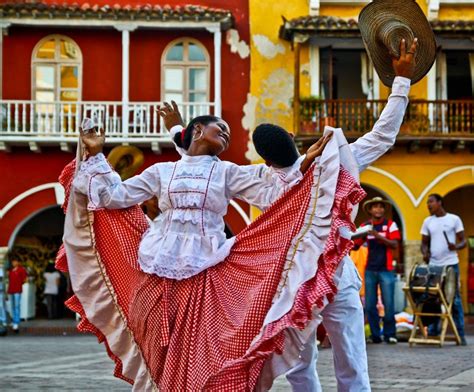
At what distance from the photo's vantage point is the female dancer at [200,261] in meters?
5.77

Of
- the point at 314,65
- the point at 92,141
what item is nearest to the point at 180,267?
the point at 92,141

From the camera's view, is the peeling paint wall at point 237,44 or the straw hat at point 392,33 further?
the peeling paint wall at point 237,44

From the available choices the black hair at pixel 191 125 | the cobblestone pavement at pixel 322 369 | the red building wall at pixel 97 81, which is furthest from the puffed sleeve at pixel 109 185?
the red building wall at pixel 97 81

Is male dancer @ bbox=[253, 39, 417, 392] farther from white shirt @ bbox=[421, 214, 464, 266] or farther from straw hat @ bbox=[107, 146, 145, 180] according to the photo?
white shirt @ bbox=[421, 214, 464, 266]

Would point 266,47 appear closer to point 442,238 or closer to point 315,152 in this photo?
point 442,238

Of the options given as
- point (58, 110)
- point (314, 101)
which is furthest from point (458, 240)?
point (58, 110)

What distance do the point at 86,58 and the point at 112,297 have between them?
19811 millimetres

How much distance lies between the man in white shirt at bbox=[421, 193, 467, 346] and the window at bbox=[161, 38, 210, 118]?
11955mm

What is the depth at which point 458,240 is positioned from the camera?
14609 millimetres

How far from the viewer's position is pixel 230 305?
238 inches

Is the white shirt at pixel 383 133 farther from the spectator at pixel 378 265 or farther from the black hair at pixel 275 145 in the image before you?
the spectator at pixel 378 265

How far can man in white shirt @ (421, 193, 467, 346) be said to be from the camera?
14.5 m

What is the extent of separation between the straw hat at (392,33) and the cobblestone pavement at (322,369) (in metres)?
3.09

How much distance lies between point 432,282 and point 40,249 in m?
16.8
